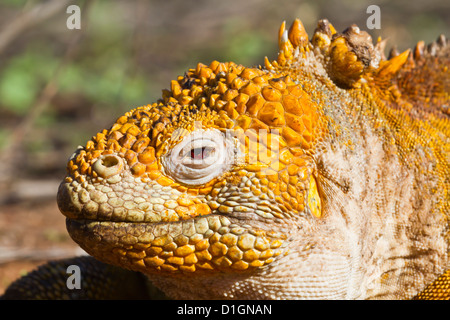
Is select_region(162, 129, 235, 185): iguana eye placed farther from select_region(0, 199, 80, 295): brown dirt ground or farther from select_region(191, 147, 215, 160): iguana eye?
select_region(0, 199, 80, 295): brown dirt ground

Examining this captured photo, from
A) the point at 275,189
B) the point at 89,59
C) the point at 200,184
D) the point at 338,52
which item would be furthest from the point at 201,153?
the point at 89,59

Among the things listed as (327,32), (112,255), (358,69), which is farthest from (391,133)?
(112,255)

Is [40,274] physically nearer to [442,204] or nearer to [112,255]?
[112,255]

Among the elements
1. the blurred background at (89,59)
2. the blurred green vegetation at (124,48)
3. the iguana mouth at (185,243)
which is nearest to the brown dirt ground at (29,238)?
the blurred background at (89,59)

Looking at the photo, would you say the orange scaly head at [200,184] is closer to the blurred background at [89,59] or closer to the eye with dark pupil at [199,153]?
the eye with dark pupil at [199,153]

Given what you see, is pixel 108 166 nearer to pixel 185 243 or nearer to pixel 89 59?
pixel 185 243

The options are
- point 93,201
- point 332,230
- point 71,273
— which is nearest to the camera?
point 93,201

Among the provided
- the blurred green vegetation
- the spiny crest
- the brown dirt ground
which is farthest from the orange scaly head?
the blurred green vegetation
